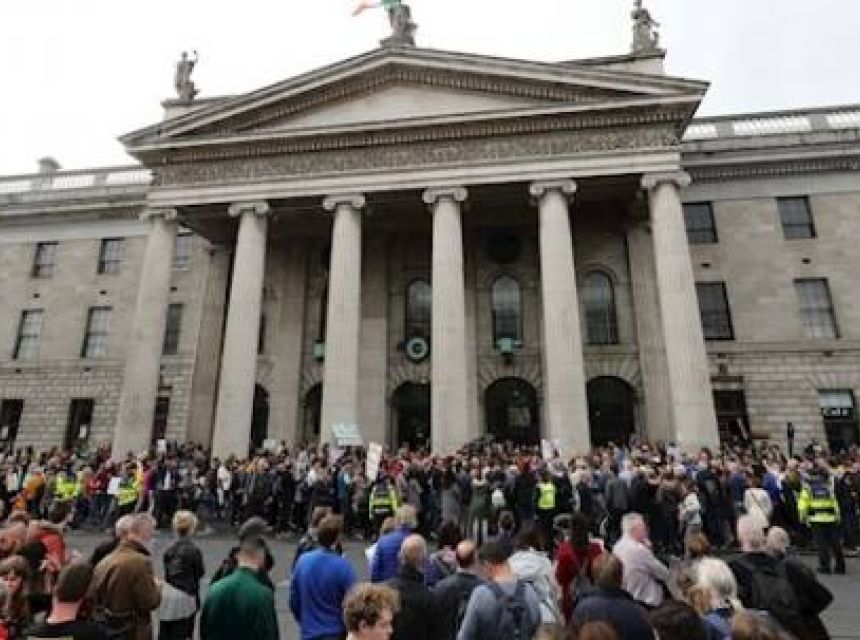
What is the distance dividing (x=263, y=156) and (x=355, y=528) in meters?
15.4

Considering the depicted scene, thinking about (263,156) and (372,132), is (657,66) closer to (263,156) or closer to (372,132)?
(372,132)

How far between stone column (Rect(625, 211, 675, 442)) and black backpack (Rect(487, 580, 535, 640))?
18968mm

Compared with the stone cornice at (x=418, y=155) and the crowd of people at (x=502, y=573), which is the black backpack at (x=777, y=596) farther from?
the stone cornice at (x=418, y=155)

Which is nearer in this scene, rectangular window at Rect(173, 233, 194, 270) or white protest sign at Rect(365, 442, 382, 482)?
white protest sign at Rect(365, 442, 382, 482)

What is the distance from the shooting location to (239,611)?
14.1 ft

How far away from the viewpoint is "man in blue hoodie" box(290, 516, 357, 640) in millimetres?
4793

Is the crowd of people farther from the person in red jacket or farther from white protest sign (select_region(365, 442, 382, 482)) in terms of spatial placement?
white protest sign (select_region(365, 442, 382, 482))

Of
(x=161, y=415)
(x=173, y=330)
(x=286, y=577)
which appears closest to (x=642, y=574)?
(x=286, y=577)

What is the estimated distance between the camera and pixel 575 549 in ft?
20.1

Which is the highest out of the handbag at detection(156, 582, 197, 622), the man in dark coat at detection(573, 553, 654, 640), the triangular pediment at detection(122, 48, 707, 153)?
the triangular pediment at detection(122, 48, 707, 153)

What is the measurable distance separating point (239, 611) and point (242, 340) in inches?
728

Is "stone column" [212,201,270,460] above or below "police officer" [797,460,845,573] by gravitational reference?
above

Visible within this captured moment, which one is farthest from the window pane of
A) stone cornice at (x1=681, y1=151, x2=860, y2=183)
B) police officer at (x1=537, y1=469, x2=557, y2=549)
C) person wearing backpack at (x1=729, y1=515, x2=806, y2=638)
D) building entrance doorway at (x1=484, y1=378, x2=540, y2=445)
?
person wearing backpack at (x1=729, y1=515, x2=806, y2=638)

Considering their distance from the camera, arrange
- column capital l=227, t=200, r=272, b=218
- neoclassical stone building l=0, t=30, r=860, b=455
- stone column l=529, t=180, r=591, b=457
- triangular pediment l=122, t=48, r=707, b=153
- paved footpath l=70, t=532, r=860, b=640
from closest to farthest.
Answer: paved footpath l=70, t=532, r=860, b=640
stone column l=529, t=180, r=591, b=457
neoclassical stone building l=0, t=30, r=860, b=455
triangular pediment l=122, t=48, r=707, b=153
column capital l=227, t=200, r=272, b=218
